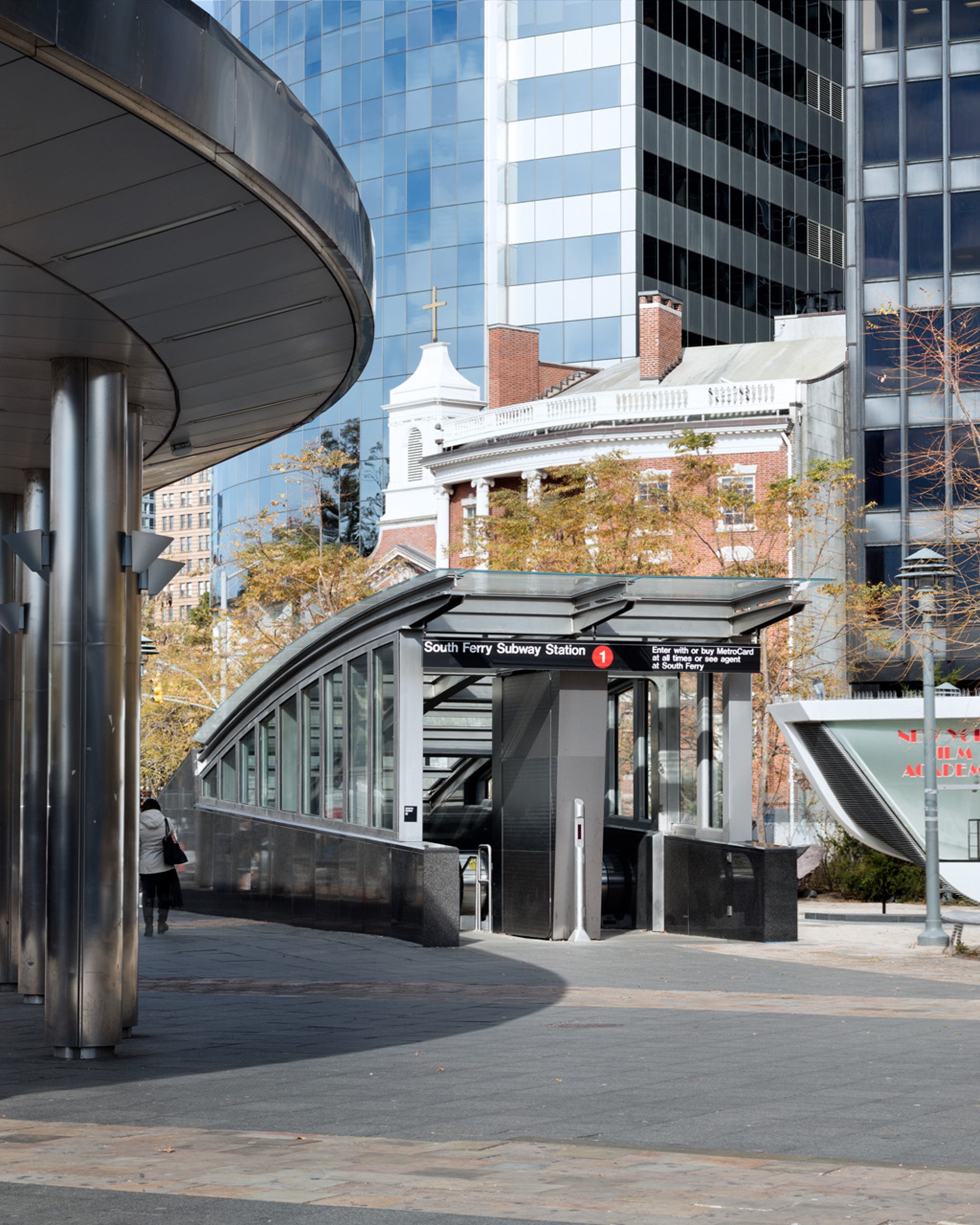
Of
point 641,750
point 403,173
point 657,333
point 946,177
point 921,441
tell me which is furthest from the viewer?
point 403,173

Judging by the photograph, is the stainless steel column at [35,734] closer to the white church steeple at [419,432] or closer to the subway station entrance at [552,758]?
the subway station entrance at [552,758]

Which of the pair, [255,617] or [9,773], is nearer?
[9,773]

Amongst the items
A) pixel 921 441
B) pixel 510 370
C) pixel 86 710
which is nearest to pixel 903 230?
pixel 921 441

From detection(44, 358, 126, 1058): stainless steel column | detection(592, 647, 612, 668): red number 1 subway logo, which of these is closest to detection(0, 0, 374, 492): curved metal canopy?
detection(44, 358, 126, 1058): stainless steel column

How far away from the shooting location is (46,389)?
11.1 meters

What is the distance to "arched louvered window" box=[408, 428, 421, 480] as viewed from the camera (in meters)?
65.7

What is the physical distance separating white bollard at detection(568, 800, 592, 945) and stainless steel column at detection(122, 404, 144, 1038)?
8.53 metres

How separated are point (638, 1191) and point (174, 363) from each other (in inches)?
232

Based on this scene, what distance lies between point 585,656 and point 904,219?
32429mm

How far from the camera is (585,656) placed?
739 inches

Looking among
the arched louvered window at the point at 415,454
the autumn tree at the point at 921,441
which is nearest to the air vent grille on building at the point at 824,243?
the arched louvered window at the point at 415,454

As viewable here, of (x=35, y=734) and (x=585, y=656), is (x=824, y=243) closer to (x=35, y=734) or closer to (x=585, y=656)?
(x=585, y=656)

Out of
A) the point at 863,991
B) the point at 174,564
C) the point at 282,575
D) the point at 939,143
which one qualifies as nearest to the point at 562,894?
the point at 863,991

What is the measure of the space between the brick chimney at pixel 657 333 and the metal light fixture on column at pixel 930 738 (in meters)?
37.6
